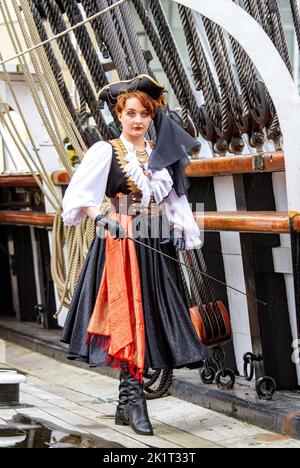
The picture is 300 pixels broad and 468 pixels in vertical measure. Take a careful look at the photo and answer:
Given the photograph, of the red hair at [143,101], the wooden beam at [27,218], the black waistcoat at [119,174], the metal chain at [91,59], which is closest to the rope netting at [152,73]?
the metal chain at [91,59]

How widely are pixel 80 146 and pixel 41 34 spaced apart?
2.50 ft

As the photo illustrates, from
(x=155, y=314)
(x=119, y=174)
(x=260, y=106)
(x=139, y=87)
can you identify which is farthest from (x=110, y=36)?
(x=155, y=314)

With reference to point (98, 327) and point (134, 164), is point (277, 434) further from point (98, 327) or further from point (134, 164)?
point (134, 164)

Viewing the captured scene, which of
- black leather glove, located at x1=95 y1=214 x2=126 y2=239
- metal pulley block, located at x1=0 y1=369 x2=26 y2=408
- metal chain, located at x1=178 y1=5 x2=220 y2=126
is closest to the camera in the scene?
black leather glove, located at x1=95 y1=214 x2=126 y2=239

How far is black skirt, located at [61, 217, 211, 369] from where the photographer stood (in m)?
4.85

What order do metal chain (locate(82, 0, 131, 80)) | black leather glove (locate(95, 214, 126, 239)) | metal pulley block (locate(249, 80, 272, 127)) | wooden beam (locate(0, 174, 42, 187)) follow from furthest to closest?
1. wooden beam (locate(0, 174, 42, 187))
2. metal chain (locate(82, 0, 131, 80))
3. metal pulley block (locate(249, 80, 272, 127))
4. black leather glove (locate(95, 214, 126, 239))

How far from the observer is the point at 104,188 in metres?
4.85

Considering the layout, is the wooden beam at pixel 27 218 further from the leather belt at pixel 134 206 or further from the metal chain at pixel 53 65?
the leather belt at pixel 134 206

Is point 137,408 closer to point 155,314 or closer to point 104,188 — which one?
point 155,314

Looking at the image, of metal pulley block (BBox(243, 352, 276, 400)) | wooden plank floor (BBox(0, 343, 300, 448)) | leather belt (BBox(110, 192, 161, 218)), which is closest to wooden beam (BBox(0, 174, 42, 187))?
wooden plank floor (BBox(0, 343, 300, 448))

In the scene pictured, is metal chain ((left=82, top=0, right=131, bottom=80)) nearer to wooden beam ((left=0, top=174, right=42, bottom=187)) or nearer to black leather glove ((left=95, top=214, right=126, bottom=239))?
black leather glove ((left=95, top=214, right=126, bottom=239))

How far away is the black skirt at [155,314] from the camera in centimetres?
485

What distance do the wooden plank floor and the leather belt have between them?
0.97 m
